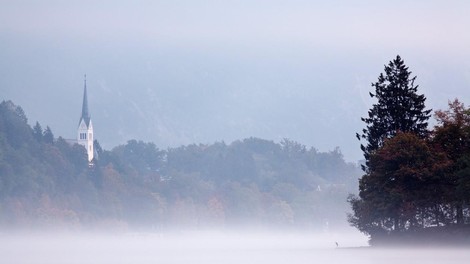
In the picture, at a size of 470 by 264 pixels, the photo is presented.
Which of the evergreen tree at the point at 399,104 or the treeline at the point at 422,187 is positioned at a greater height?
the evergreen tree at the point at 399,104

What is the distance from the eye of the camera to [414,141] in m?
92.6

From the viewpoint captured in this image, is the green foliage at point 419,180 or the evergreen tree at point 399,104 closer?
the green foliage at point 419,180

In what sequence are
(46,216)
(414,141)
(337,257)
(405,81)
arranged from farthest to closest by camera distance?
(46,216) < (405,81) < (414,141) < (337,257)

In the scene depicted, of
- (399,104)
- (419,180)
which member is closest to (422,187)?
(419,180)

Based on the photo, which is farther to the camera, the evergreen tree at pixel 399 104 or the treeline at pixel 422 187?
the evergreen tree at pixel 399 104

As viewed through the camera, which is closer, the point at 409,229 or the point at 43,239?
the point at 409,229

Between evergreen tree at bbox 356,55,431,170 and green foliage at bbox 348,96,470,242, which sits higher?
evergreen tree at bbox 356,55,431,170

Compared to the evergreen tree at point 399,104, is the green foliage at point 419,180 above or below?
below

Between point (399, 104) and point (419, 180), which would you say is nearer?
point (419, 180)

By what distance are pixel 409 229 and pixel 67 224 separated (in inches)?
3641

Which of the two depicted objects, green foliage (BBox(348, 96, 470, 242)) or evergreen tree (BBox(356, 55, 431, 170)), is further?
evergreen tree (BBox(356, 55, 431, 170))

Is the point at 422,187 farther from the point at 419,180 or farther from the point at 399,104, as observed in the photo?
the point at 399,104

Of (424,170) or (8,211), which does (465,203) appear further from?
(8,211)

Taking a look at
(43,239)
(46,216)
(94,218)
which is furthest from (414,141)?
(94,218)
